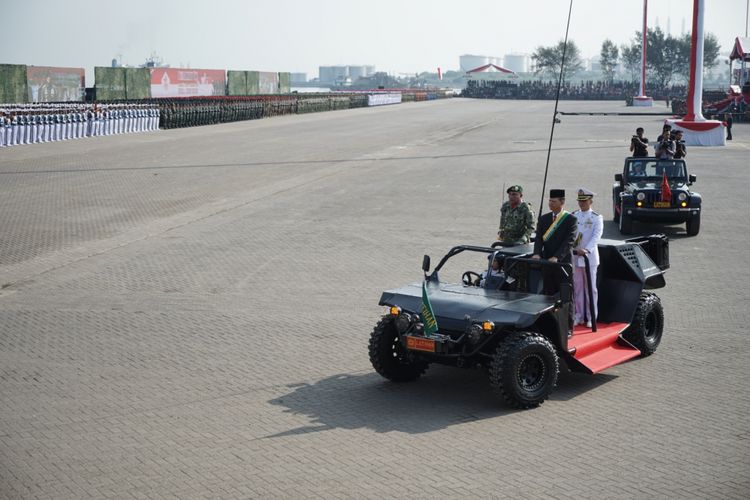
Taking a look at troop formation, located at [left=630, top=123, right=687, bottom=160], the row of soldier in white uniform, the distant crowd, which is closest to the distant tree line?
the distant crowd

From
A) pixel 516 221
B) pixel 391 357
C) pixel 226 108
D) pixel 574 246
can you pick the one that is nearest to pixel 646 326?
pixel 574 246

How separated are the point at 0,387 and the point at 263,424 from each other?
294 cm

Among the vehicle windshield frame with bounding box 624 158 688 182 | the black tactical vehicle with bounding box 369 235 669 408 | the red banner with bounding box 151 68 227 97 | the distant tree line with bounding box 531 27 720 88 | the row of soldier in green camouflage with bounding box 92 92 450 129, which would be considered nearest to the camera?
the black tactical vehicle with bounding box 369 235 669 408

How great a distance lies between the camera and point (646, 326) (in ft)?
33.8

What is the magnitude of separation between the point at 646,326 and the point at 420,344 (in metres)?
3.21

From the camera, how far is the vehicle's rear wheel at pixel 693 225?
18.3 meters

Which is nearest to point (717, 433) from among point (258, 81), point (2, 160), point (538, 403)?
point (538, 403)

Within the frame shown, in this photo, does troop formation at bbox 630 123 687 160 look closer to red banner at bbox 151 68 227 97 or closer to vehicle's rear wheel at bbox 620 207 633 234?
vehicle's rear wheel at bbox 620 207 633 234

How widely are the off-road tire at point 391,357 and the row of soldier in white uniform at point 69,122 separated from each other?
112 ft

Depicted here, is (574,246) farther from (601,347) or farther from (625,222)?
(625,222)

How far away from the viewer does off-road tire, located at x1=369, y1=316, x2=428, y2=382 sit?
8938 mm

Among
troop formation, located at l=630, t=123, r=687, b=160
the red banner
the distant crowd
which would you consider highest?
the distant crowd

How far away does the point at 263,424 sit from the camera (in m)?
8.10

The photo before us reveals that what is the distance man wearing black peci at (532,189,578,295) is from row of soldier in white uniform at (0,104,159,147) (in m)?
34.4
